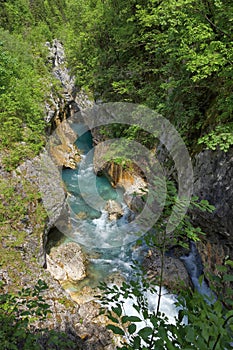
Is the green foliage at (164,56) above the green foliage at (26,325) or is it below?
above

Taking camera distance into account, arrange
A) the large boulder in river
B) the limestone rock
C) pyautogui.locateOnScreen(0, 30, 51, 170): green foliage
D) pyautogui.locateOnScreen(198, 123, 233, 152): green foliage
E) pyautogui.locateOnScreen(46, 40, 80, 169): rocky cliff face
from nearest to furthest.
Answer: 1. pyautogui.locateOnScreen(198, 123, 233, 152): green foliage
2. the large boulder in river
3. pyautogui.locateOnScreen(0, 30, 51, 170): green foliage
4. the limestone rock
5. pyautogui.locateOnScreen(46, 40, 80, 169): rocky cliff face

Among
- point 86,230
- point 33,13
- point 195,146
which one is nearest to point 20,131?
point 86,230

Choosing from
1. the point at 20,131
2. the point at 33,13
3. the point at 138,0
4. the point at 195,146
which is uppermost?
the point at 33,13

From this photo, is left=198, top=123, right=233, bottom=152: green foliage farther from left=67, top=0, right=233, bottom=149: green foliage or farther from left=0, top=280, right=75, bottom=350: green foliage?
left=0, top=280, right=75, bottom=350: green foliage

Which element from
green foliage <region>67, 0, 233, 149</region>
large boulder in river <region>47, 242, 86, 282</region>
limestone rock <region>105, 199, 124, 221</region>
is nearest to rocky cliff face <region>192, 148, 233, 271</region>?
green foliage <region>67, 0, 233, 149</region>

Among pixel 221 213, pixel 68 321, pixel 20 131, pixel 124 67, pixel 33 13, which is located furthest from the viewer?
pixel 33 13

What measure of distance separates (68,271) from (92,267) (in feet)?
3.04

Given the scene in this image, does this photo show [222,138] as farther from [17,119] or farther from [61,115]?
[61,115]

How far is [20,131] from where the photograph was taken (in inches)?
367

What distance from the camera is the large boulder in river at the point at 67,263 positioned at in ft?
24.0

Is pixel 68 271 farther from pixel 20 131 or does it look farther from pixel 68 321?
pixel 20 131

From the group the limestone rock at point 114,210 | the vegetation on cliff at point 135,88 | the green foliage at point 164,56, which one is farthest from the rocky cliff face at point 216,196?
the limestone rock at point 114,210

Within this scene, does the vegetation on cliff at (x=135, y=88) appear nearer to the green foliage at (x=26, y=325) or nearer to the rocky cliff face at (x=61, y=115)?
the green foliage at (x=26, y=325)

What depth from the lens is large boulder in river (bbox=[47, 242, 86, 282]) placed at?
7316 mm
